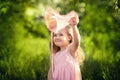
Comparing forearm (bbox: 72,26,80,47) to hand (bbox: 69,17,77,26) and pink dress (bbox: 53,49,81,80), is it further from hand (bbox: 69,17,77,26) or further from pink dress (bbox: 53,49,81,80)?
pink dress (bbox: 53,49,81,80)

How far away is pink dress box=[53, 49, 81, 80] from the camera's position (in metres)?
5.05

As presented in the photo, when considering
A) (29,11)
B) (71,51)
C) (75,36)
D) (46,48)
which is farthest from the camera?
(46,48)

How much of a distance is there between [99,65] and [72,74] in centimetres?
124

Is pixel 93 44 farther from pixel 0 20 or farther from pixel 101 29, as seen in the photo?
pixel 0 20

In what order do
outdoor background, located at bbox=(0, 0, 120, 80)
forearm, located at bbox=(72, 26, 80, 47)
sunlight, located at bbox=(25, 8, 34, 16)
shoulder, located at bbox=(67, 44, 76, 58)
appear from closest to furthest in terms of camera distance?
forearm, located at bbox=(72, 26, 80, 47) < shoulder, located at bbox=(67, 44, 76, 58) < outdoor background, located at bbox=(0, 0, 120, 80) < sunlight, located at bbox=(25, 8, 34, 16)

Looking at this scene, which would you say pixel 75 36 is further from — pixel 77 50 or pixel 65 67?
pixel 65 67

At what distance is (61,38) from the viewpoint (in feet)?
16.8

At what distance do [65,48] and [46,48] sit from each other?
8.74 ft

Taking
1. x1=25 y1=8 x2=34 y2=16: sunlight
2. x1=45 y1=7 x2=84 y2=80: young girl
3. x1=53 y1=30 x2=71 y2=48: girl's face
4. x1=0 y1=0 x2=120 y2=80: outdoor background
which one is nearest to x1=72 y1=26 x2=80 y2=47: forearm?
x1=45 y1=7 x2=84 y2=80: young girl

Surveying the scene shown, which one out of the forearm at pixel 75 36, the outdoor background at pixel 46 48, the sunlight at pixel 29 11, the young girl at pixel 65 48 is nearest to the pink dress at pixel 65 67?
the young girl at pixel 65 48

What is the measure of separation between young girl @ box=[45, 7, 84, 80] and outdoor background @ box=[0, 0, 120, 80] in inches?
32.9

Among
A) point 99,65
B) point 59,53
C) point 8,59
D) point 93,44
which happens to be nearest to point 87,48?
point 93,44

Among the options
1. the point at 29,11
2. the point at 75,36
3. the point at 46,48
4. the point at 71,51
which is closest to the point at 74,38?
the point at 75,36

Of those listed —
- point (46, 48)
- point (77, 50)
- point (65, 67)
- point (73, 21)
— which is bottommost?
point (46, 48)
